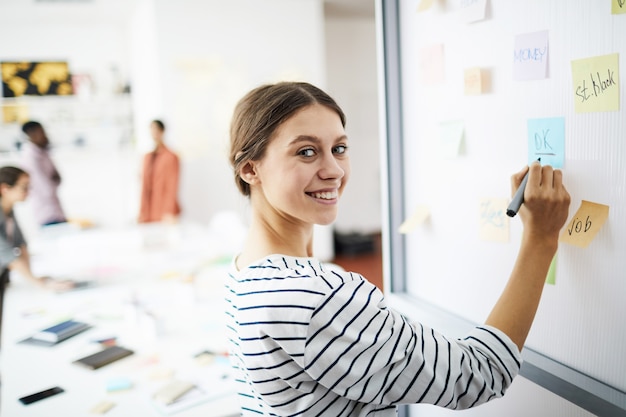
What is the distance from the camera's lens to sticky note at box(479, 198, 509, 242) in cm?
105

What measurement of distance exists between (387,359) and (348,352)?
6 cm

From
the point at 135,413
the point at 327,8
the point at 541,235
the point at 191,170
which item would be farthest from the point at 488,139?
the point at 327,8

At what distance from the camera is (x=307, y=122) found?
932 millimetres

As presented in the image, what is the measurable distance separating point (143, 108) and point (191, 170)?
4.32ft

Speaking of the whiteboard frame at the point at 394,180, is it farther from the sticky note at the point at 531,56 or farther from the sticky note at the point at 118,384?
the sticky note at the point at 118,384

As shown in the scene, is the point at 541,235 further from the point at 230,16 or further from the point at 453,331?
the point at 230,16

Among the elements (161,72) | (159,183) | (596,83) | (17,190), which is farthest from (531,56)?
(161,72)

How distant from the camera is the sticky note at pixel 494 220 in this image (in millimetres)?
1046

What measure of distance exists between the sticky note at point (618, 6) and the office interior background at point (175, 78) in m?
4.07

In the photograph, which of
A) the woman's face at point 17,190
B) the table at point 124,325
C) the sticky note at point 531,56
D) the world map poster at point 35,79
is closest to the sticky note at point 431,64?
the sticky note at point 531,56

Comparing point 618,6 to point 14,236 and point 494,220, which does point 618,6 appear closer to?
point 494,220

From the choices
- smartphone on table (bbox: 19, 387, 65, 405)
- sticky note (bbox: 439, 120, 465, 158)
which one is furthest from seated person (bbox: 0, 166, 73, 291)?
sticky note (bbox: 439, 120, 465, 158)

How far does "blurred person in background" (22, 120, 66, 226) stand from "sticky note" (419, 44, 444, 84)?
3933 millimetres

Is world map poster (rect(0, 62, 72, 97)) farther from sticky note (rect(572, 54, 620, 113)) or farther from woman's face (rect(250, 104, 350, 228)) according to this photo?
sticky note (rect(572, 54, 620, 113))
